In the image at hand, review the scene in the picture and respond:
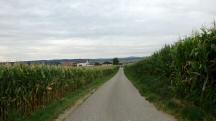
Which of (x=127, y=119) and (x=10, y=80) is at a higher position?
(x=10, y=80)

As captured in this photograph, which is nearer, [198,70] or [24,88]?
[198,70]

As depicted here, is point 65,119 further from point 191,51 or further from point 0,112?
point 191,51

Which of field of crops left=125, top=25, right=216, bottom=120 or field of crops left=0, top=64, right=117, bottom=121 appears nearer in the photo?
field of crops left=125, top=25, right=216, bottom=120

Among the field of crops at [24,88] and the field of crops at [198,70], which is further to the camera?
the field of crops at [24,88]

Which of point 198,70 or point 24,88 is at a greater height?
point 198,70

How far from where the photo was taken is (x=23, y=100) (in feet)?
53.1

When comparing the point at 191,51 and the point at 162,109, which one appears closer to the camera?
the point at 191,51

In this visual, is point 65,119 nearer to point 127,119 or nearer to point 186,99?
point 127,119

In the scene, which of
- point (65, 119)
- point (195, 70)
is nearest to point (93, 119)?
Result: point (65, 119)

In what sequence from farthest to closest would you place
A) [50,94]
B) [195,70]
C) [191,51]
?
[50,94], [191,51], [195,70]

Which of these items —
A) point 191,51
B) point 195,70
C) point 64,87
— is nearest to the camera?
point 195,70

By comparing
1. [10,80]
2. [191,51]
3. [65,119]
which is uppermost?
[191,51]

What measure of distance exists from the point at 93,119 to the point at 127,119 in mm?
1271

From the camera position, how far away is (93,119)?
511 inches
